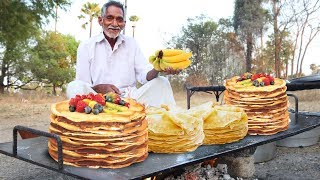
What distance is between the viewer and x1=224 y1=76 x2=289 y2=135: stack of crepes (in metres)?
2.98

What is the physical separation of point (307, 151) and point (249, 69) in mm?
17058

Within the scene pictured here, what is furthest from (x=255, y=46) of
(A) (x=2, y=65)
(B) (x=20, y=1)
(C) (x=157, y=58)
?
(C) (x=157, y=58)

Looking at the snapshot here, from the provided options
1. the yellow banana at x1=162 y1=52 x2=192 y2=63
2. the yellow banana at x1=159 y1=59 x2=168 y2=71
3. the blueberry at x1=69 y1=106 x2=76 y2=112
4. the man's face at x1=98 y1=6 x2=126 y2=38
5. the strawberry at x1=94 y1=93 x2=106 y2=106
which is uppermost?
the man's face at x1=98 y1=6 x2=126 y2=38

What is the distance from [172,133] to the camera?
232 cm

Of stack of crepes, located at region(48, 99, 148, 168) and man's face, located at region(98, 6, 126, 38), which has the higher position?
man's face, located at region(98, 6, 126, 38)

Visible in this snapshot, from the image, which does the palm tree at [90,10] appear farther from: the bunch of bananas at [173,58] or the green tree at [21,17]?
the bunch of bananas at [173,58]

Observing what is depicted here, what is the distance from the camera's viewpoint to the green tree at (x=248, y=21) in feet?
74.6

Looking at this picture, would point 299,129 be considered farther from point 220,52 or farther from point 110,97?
point 220,52

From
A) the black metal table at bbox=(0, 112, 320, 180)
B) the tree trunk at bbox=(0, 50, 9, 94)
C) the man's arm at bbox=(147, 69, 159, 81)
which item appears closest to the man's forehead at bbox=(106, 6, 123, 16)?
the man's arm at bbox=(147, 69, 159, 81)

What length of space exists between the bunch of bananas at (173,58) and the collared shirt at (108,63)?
1.00 metres

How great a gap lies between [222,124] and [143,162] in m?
0.79

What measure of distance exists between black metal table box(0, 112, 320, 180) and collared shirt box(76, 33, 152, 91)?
110 centimetres

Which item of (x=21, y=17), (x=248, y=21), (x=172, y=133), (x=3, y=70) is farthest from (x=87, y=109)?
(x=3, y=70)

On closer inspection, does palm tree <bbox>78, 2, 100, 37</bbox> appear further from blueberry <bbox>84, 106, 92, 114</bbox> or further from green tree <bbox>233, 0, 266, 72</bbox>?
blueberry <bbox>84, 106, 92, 114</bbox>
